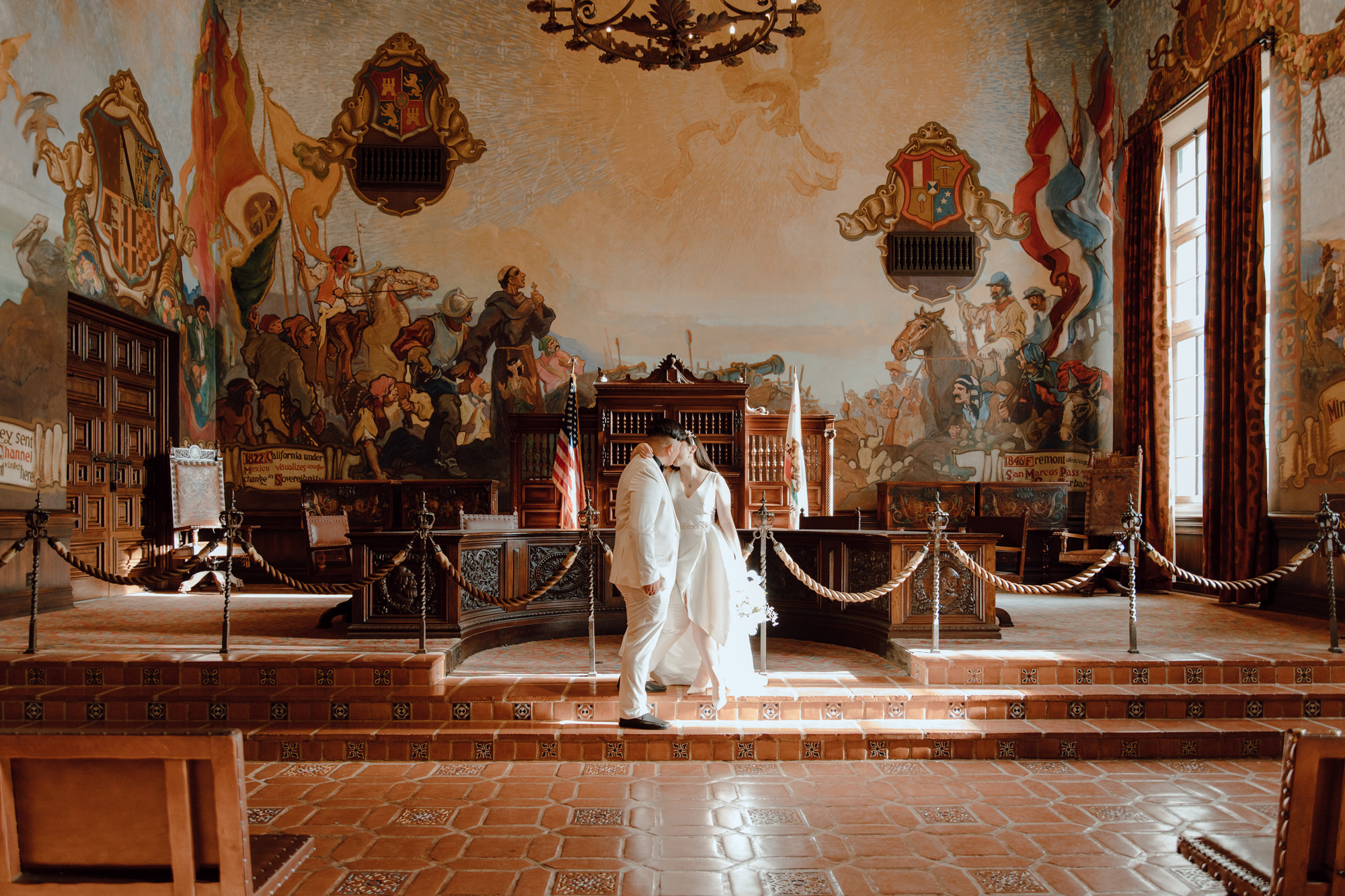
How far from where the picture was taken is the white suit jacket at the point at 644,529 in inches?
190

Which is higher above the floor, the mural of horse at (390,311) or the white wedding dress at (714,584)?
the mural of horse at (390,311)

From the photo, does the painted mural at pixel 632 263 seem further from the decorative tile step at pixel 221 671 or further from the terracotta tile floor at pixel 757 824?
the terracotta tile floor at pixel 757 824

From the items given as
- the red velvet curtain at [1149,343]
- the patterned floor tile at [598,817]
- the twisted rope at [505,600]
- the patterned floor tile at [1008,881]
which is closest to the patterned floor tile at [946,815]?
the patterned floor tile at [1008,881]

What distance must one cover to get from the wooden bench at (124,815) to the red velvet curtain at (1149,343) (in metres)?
11.3

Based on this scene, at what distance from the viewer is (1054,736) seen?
5168 millimetres

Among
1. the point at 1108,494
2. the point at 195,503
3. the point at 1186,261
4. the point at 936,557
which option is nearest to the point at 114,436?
the point at 195,503

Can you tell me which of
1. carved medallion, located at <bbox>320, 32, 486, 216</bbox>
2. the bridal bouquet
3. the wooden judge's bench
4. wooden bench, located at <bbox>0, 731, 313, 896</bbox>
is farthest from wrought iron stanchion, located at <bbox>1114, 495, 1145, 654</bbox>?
carved medallion, located at <bbox>320, 32, 486, 216</bbox>

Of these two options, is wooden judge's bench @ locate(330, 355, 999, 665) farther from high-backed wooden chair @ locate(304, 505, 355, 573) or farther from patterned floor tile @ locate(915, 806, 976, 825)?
patterned floor tile @ locate(915, 806, 976, 825)

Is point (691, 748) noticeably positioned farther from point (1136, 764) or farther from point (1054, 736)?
point (1136, 764)

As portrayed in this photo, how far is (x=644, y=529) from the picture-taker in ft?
15.9

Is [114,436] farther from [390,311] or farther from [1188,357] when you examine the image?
[1188,357]

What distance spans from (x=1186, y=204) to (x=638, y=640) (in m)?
10.4

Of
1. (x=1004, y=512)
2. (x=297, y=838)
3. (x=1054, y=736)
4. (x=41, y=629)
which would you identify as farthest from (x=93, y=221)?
(x=1004, y=512)

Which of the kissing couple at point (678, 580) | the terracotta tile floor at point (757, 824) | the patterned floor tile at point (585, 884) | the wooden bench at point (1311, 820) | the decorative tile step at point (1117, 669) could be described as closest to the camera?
the wooden bench at point (1311, 820)
